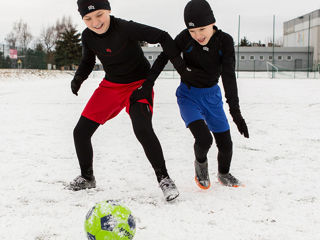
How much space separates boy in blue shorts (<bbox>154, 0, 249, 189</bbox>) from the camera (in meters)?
3.13

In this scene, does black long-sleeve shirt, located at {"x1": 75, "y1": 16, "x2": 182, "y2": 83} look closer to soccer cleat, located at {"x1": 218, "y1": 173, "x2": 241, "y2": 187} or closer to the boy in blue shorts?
the boy in blue shorts

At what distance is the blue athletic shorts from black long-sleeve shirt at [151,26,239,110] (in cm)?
8

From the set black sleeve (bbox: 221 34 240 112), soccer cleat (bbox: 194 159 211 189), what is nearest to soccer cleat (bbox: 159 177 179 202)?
soccer cleat (bbox: 194 159 211 189)

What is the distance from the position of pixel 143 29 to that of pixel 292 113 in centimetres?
647

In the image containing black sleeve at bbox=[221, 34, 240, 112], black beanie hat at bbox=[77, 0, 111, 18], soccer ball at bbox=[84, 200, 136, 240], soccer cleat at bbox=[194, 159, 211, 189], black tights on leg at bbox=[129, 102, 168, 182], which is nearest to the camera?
soccer ball at bbox=[84, 200, 136, 240]

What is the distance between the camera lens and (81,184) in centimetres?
340

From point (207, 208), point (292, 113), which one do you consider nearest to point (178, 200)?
point (207, 208)

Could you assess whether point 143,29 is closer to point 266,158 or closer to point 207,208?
point 207,208

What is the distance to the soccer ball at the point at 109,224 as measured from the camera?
2.21 meters

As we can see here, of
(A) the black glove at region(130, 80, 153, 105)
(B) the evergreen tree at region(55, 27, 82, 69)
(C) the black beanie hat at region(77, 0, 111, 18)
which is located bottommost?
(A) the black glove at region(130, 80, 153, 105)

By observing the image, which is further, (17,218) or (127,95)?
(127,95)

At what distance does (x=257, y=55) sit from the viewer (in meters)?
50.7

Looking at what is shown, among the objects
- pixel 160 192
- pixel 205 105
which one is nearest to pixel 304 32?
pixel 205 105

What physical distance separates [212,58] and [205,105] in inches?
16.5
